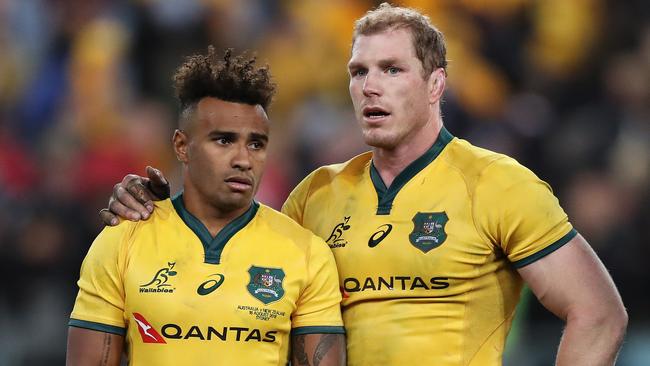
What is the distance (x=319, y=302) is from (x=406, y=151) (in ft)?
2.41

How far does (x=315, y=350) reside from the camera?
14.2ft

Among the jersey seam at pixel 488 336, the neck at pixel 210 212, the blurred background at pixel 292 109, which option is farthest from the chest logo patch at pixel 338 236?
the blurred background at pixel 292 109

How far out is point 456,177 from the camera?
15.0 ft

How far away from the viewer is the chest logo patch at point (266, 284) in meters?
4.30

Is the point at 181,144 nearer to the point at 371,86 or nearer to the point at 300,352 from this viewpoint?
the point at 371,86

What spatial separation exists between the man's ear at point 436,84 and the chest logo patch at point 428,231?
1.65ft

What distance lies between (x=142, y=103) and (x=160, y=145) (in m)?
0.43

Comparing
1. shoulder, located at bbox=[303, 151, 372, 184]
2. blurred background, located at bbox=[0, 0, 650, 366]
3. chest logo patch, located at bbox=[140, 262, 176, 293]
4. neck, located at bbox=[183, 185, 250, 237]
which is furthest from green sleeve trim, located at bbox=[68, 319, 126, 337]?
blurred background, located at bbox=[0, 0, 650, 366]

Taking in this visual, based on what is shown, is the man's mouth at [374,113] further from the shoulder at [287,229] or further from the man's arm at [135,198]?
the man's arm at [135,198]

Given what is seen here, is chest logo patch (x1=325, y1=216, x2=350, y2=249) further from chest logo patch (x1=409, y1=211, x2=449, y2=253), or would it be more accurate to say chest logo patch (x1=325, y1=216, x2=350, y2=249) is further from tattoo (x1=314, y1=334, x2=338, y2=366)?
tattoo (x1=314, y1=334, x2=338, y2=366)

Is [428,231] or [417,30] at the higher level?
[417,30]

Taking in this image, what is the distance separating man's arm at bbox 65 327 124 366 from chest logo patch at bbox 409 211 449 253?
1153 mm

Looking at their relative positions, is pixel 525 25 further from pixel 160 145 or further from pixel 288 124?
pixel 160 145

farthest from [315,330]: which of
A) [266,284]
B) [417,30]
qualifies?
[417,30]
